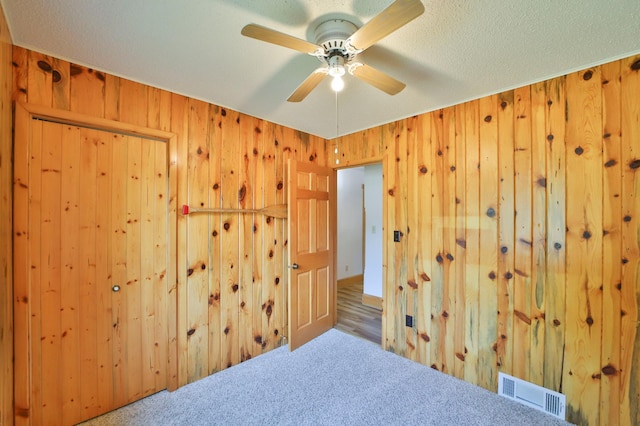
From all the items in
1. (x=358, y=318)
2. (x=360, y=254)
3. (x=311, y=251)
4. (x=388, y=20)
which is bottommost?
(x=358, y=318)

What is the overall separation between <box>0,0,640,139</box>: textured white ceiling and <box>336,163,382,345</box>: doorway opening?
207 centimetres

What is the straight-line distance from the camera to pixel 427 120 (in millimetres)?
→ 2488

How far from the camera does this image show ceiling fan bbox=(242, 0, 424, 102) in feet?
3.26

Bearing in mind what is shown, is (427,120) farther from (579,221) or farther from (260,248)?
(260,248)

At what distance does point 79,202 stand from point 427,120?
9.55ft

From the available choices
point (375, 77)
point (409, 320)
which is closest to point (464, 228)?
Result: point (409, 320)

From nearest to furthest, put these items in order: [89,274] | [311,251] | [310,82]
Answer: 1. [310,82]
2. [89,274]
3. [311,251]

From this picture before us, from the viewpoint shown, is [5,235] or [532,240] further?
[532,240]

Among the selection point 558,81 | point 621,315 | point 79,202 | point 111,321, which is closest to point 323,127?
point 558,81

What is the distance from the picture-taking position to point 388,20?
40.5 inches

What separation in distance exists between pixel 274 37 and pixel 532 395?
289cm

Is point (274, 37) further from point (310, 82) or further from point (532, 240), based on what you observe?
point (532, 240)

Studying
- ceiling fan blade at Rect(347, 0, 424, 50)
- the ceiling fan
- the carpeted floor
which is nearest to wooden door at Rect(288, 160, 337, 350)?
the carpeted floor

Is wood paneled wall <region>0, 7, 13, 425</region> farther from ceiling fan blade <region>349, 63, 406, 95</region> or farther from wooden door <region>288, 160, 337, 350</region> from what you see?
wooden door <region>288, 160, 337, 350</region>
